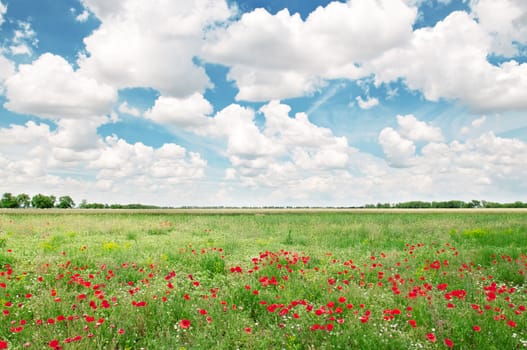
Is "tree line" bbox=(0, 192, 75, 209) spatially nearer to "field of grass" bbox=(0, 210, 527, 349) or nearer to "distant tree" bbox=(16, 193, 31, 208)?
"distant tree" bbox=(16, 193, 31, 208)

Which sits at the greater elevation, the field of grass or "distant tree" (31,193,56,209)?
"distant tree" (31,193,56,209)

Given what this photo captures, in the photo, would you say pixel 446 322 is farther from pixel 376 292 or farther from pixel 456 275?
pixel 456 275

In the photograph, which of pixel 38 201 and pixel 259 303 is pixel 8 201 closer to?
pixel 38 201

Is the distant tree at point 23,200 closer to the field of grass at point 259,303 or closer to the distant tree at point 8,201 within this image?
the distant tree at point 8,201

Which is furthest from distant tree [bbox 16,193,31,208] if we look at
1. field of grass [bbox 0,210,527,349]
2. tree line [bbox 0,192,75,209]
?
field of grass [bbox 0,210,527,349]

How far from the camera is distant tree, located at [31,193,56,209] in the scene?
113 metres

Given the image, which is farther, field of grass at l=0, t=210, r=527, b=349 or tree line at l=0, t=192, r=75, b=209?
tree line at l=0, t=192, r=75, b=209

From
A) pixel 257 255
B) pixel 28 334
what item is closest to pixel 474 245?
pixel 257 255

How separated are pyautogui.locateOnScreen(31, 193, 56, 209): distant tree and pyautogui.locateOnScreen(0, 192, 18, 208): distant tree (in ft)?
16.1

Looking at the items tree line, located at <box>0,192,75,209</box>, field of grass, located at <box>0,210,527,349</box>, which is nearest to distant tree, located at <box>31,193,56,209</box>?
tree line, located at <box>0,192,75,209</box>

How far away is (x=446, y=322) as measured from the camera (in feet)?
18.6

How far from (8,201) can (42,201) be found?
30.8 ft

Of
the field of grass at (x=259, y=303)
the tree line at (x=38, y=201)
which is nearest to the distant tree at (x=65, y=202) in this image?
the tree line at (x=38, y=201)

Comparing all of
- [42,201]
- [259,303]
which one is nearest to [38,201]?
[42,201]
